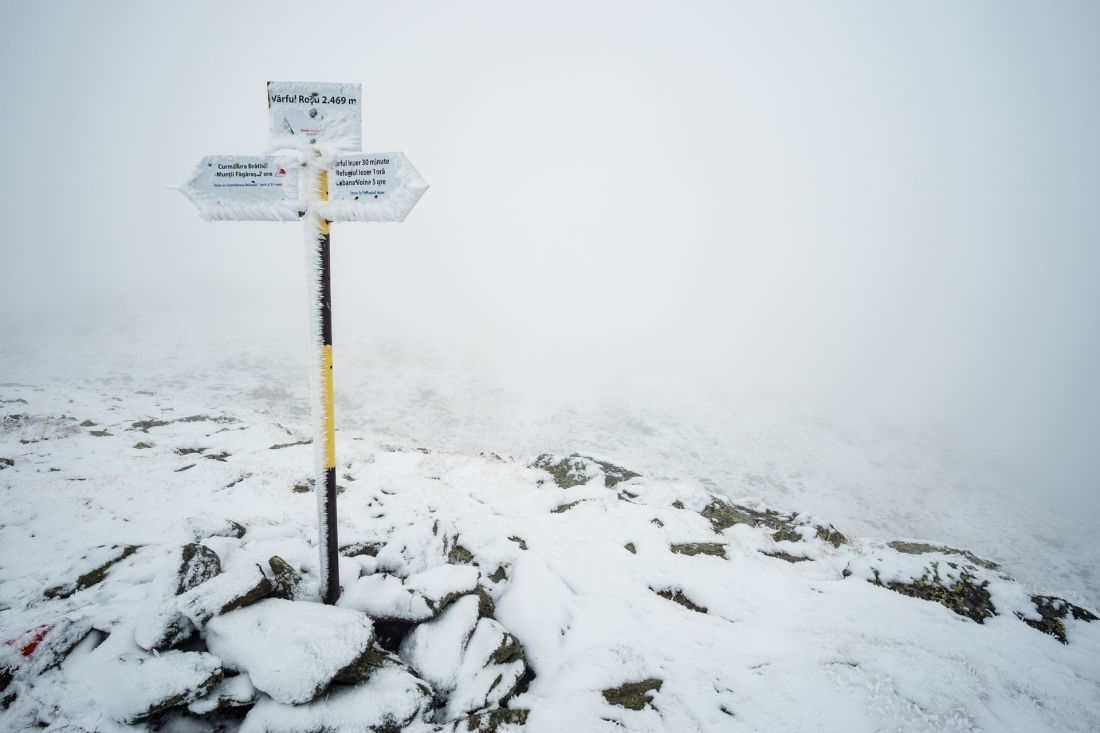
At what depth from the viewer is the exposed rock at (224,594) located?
3.94 meters

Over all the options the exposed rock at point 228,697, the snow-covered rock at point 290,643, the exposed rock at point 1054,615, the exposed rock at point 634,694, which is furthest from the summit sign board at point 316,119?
the exposed rock at point 1054,615

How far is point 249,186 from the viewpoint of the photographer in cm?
384

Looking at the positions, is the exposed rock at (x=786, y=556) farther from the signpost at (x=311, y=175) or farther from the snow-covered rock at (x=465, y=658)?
the signpost at (x=311, y=175)

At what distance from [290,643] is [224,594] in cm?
91

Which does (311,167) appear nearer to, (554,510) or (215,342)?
(554,510)

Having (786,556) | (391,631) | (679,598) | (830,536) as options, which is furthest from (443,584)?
(830,536)

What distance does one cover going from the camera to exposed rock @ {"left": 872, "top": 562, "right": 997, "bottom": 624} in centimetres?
686

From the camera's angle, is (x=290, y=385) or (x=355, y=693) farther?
(x=290, y=385)

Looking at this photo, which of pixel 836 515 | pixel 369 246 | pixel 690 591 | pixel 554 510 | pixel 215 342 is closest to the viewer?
pixel 690 591

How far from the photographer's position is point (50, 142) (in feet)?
443

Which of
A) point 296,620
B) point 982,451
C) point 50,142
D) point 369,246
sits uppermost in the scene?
point 50,142

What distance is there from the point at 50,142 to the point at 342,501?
219m

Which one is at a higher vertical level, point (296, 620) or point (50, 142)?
point (50, 142)

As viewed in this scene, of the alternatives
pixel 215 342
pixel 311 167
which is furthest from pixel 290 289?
pixel 311 167
